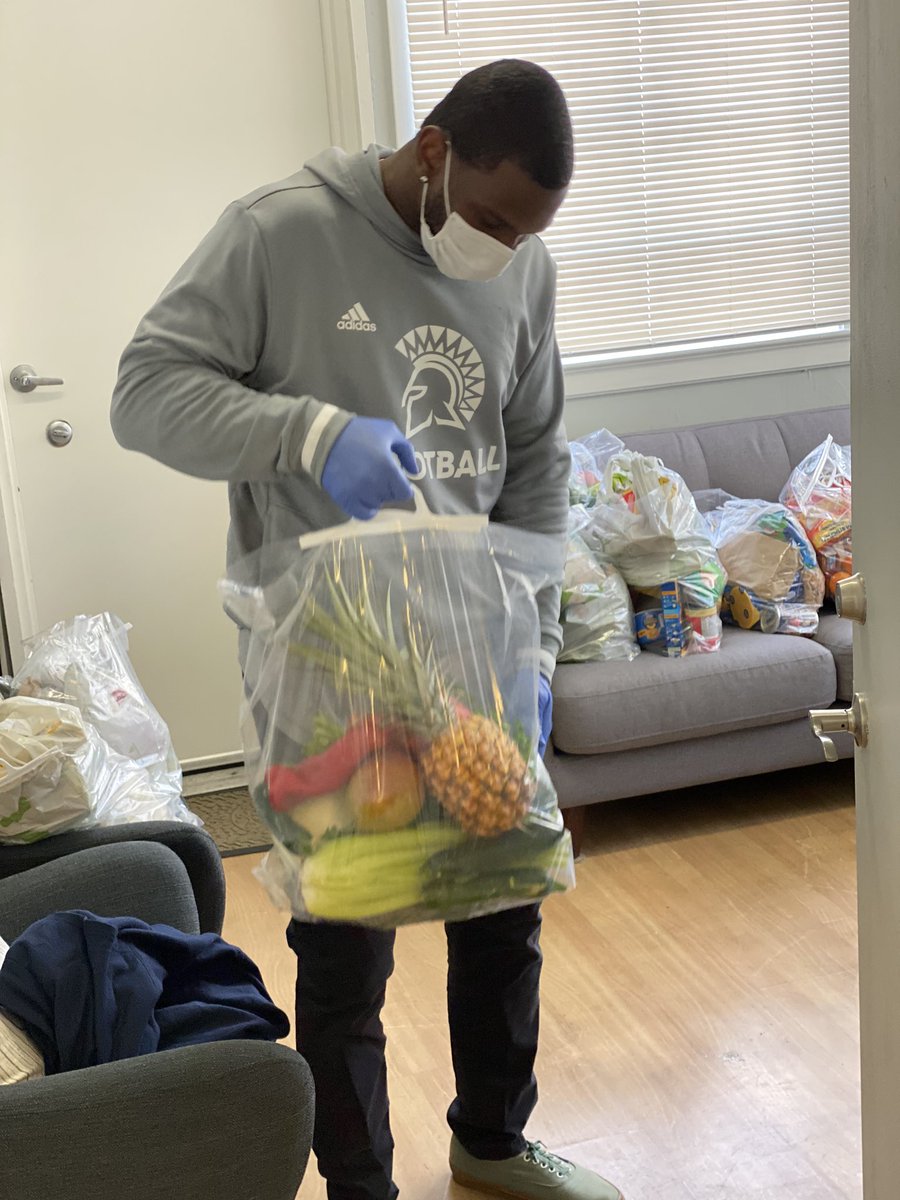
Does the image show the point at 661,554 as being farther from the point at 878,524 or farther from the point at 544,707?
the point at 878,524

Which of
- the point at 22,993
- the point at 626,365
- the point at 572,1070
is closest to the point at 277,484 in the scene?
the point at 22,993

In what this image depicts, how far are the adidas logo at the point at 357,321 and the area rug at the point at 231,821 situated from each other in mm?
1808

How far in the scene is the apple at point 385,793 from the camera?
115 centimetres

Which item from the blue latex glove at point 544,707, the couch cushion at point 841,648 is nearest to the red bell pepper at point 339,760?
the blue latex glove at point 544,707

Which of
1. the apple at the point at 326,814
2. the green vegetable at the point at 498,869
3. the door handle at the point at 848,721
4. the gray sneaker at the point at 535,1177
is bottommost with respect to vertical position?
the gray sneaker at the point at 535,1177

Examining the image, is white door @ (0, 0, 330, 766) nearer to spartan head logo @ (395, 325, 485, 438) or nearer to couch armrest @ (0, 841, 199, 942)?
couch armrest @ (0, 841, 199, 942)

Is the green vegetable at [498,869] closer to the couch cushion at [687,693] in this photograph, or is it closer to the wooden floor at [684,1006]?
the wooden floor at [684,1006]

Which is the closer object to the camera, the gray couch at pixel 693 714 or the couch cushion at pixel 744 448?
the gray couch at pixel 693 714

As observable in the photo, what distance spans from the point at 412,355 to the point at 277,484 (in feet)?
0.72

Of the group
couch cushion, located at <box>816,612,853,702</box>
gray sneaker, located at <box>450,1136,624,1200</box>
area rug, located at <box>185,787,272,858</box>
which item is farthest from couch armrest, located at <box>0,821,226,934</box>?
couch cushion, located at <box>816,612,853,702</box>

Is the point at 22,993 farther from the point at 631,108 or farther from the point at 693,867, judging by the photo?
the point at 631,108

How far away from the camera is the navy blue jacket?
1.29m

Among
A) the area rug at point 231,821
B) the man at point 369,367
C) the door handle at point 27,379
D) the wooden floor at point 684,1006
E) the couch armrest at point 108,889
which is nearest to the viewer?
the man at point 369,367

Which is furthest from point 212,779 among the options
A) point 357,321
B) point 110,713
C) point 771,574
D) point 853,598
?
point 853,598
